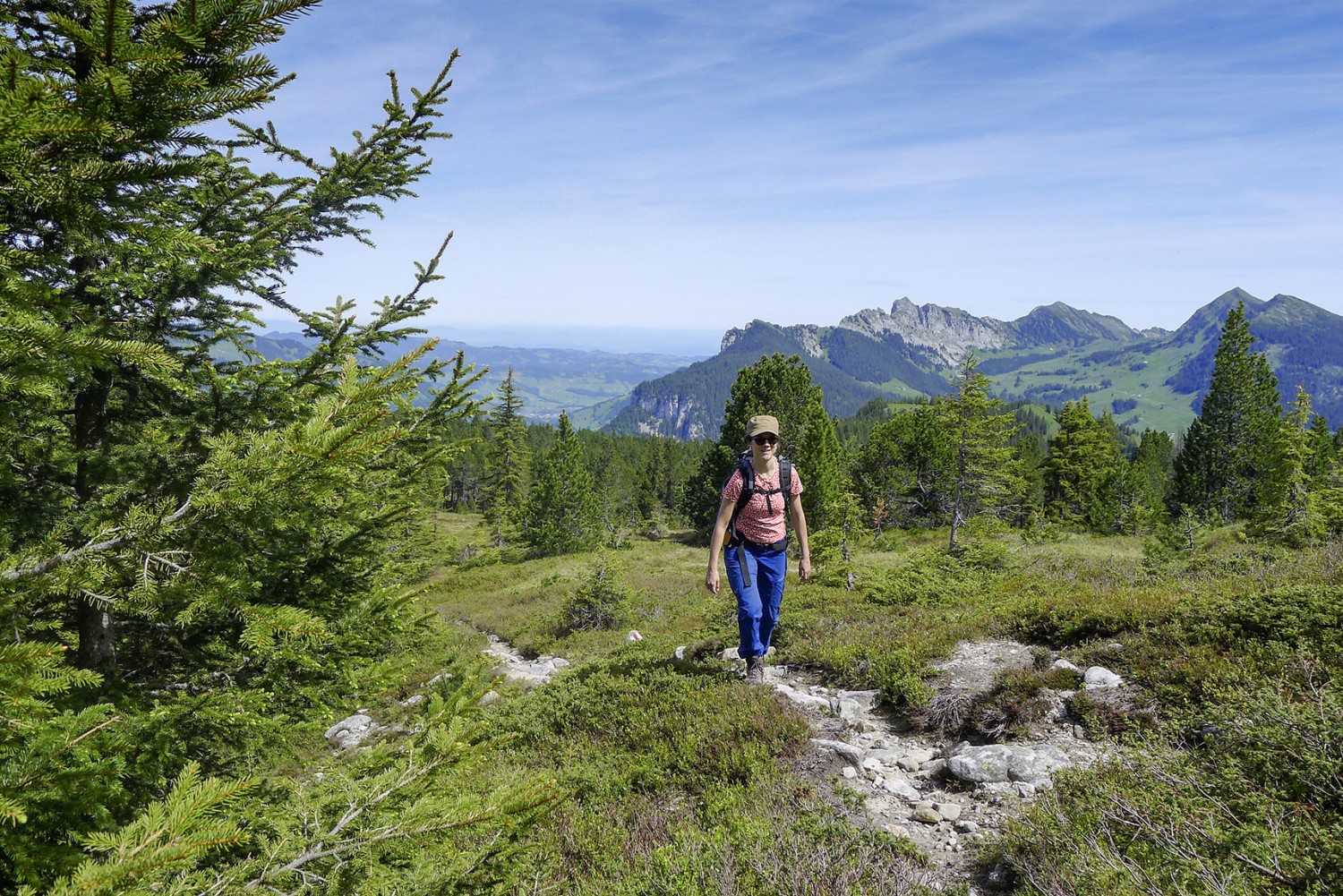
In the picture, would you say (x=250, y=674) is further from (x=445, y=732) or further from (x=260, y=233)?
(x=260, y=233)

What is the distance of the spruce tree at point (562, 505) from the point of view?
39.6 m

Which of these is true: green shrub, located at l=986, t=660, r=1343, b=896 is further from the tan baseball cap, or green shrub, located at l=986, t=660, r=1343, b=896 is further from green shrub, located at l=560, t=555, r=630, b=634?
green shrub, located at l=560, t=555, r=630, b=634

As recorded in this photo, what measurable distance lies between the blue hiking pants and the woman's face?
1053mm

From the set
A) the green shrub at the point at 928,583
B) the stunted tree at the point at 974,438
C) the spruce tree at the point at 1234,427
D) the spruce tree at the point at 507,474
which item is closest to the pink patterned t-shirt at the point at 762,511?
the green shrub at the point at 928,583

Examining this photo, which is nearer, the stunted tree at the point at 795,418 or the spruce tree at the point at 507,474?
the stunted tree at the point at 795,418

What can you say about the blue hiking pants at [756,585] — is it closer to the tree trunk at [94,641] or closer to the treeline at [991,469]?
the tree trunk at [94,641]

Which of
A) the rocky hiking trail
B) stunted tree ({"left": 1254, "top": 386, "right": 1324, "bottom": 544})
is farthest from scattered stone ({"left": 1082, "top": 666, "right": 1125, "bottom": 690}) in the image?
stunted tree ({"left": 1254, "top": 386, "right": 1324, "bottom": 544})

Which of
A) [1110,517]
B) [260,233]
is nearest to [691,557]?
[1110,517]

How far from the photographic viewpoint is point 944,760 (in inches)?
210

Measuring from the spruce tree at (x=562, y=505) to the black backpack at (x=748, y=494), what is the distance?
1298 inches

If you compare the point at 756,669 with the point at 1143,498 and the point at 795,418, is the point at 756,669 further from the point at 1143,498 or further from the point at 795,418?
the point at 1143,498

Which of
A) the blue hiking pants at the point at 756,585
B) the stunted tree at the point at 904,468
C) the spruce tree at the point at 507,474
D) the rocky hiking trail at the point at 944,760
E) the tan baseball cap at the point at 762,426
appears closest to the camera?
the rocky hiking trail at the point at 944,760

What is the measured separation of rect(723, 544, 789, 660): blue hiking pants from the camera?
261 inches

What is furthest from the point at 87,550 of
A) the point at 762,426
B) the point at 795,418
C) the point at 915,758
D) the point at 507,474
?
the point at 507,474
